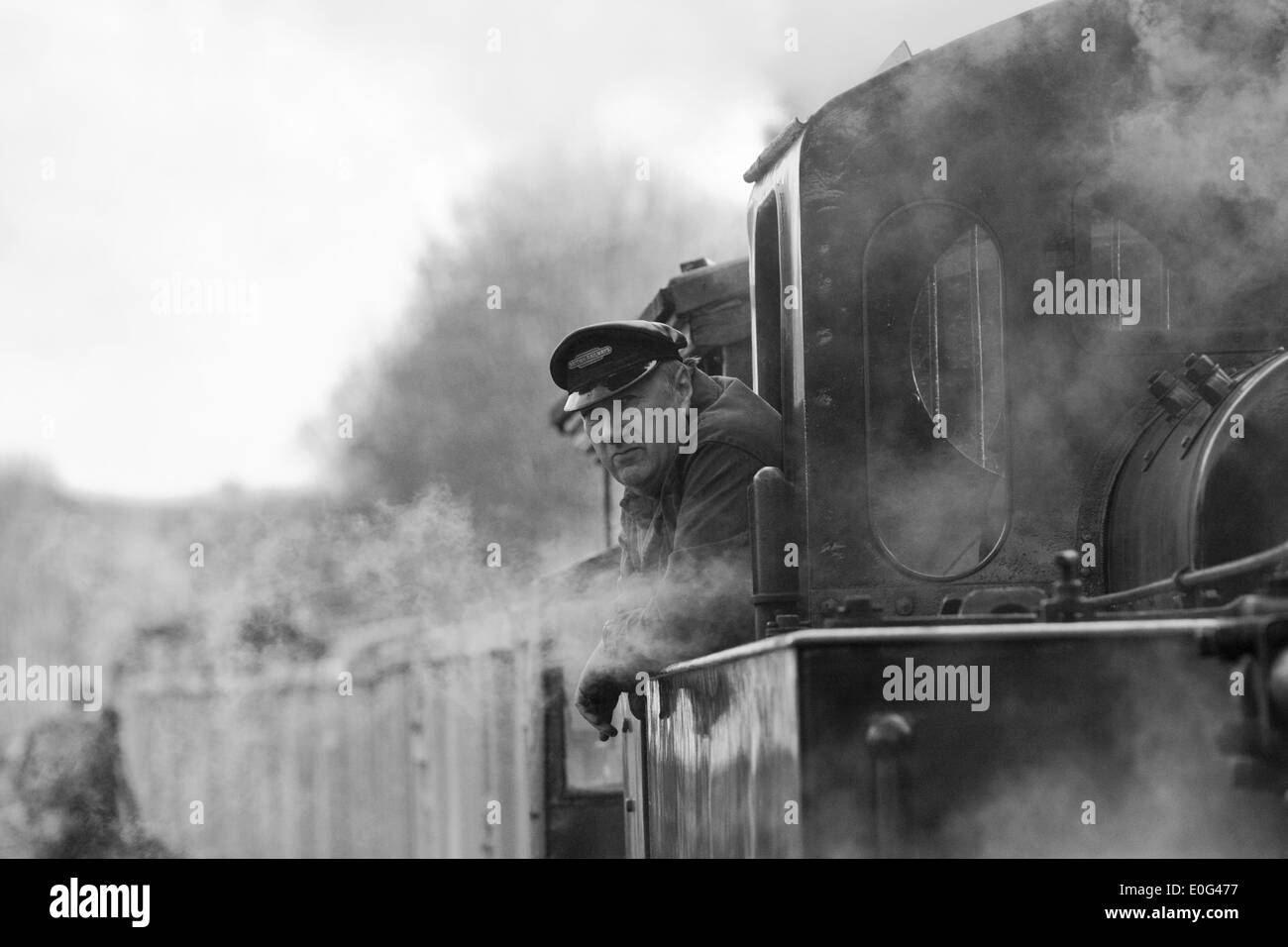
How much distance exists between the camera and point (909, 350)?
14.2ft

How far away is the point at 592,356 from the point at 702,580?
0.84 m

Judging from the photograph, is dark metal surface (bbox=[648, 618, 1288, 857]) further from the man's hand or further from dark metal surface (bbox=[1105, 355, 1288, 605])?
the man's hand

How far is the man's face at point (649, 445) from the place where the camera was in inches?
206

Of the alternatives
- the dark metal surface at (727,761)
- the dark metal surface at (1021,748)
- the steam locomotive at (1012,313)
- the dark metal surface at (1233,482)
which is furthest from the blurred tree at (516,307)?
the dark metal surface at (1021,748)

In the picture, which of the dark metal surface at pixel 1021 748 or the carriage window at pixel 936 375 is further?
the carriage window at pixel 936 375

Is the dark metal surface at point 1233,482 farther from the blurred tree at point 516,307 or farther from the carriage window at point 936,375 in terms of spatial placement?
the blurred tree at point 516,307

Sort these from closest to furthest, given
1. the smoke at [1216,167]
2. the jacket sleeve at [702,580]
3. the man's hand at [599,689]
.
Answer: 1. the smoke at [1216,167]
2. the jacket sleeve at [702,580]
3. the man's hand at [599,689]

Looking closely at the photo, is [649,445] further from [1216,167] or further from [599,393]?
[1216,167]

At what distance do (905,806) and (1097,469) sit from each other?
1.35 meters

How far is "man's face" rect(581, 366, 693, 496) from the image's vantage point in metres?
5.23

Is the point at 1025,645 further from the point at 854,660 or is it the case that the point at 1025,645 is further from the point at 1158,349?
the point at 1158,349

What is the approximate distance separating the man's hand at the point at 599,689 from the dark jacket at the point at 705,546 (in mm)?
18

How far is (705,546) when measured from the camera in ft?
16.2
